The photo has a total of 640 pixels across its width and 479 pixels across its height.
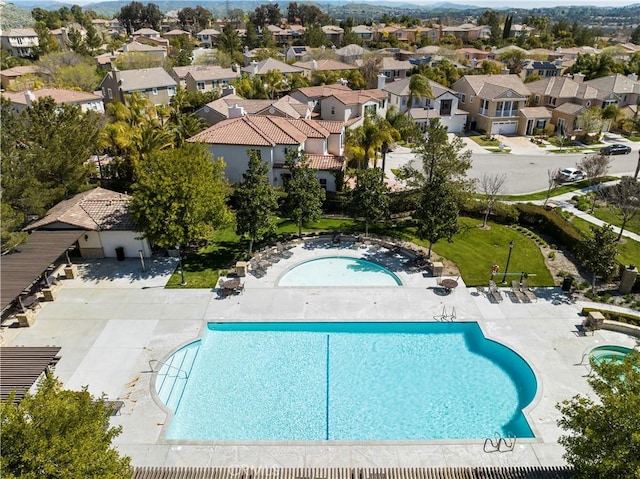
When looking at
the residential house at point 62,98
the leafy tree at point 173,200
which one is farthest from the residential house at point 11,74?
the leafy tree at point 173,200

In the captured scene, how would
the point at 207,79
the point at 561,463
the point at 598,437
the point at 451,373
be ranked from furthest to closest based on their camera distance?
the point at 207,79
the point at 451,373
the point at 561,463
the point at 598,437

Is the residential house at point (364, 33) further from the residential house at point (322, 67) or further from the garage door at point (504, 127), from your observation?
the garage door at point (504, 127)

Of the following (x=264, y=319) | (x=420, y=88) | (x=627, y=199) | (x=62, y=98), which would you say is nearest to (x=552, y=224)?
(x=627, y=199)

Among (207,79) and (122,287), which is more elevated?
(207,79)

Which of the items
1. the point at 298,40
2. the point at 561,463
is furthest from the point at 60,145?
the point at 298,40

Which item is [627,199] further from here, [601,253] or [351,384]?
[351,384]

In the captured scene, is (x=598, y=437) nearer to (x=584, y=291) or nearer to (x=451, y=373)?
(x=451, y=373)

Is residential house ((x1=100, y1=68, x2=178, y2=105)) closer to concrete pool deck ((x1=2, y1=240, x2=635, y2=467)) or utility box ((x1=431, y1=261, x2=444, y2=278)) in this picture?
concrete pool deck ((x1=2, y1=240, x2=635, y2=467))
